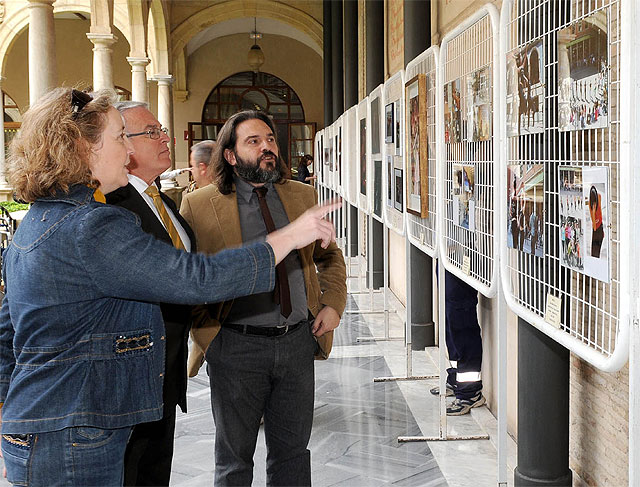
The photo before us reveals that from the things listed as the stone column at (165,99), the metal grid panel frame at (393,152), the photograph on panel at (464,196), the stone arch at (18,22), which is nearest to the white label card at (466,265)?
the photograph on panel at (464,196)

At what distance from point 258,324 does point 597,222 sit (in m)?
1.37

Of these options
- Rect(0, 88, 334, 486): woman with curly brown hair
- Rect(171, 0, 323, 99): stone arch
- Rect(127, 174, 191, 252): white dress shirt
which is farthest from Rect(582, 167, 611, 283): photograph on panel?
Rect(171, 0, 323, 99): stone arch

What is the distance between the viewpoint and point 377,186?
661cm

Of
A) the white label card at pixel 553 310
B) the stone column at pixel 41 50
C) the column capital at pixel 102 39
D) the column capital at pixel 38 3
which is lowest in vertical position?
the white label card at pixel 553 310

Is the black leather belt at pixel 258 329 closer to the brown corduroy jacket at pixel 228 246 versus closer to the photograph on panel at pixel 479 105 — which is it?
the brown corduroy jacket at pixel 228 246

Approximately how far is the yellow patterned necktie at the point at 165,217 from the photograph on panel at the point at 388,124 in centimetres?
277

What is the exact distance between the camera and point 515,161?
2.77 metres

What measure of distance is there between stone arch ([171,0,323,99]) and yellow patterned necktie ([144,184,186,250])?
20732 mm

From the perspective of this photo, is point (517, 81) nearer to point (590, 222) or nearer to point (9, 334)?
point (590, 222)

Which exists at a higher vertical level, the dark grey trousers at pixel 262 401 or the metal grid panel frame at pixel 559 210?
the metal grid panel frame at pixel 559 210

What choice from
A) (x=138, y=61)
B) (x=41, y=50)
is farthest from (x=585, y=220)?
(x=138, y=61)

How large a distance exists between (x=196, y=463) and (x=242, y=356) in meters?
1.52

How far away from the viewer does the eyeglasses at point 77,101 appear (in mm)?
2018

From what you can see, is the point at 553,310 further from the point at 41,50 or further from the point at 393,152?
the point at 41,50
